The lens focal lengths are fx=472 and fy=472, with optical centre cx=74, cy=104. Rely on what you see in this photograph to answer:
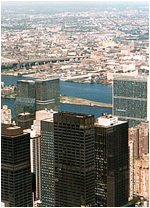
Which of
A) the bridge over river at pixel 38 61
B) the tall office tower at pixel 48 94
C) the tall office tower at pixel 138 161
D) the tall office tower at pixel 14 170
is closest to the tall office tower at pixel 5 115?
the tall office tower at pixel 48 94

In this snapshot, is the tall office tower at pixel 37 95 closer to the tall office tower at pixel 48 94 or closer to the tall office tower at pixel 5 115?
the tall office tower at pixel 48 94

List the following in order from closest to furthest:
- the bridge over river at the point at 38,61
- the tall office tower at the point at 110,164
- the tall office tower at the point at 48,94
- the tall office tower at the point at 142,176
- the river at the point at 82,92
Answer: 1. the tall office tower at the point at 110,164
2. the tall office tower at the point at 142,176
3. the river at the point at 82,92
4. the tall office tower at the point at 48,94
5. the bridge over river at the point at 38,61

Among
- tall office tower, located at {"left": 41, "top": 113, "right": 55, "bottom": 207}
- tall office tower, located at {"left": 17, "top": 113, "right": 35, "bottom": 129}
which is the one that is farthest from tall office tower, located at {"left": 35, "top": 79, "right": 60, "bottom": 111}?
tall office tower, located at {"left": 41, "top": 113, "right": 55, "bottom": 207}

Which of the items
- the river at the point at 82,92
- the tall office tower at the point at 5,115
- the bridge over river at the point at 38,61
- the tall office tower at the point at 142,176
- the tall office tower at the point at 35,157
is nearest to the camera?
the tall office tower at the point at 35,157

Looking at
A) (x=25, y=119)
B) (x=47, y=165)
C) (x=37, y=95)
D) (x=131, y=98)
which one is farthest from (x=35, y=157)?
(x=131, y=98)

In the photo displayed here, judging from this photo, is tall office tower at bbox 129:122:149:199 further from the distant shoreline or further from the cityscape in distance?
the distant shoreline

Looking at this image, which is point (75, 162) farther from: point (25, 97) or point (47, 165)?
point (25, 97)

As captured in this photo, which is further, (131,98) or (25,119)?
(131,98)
